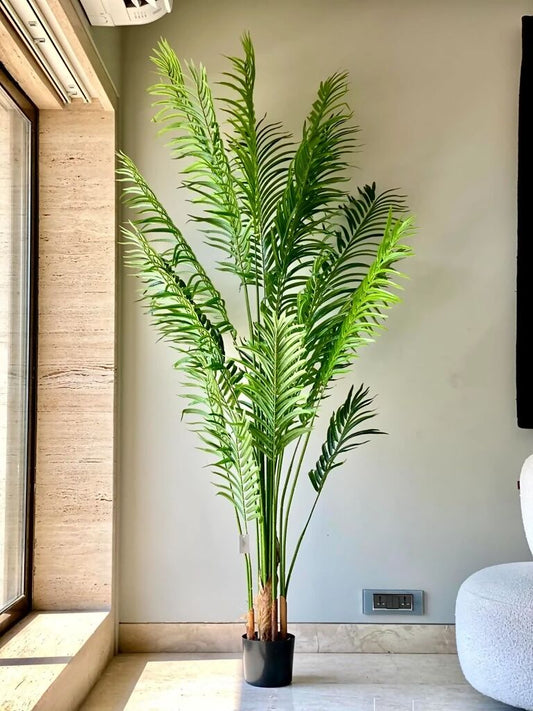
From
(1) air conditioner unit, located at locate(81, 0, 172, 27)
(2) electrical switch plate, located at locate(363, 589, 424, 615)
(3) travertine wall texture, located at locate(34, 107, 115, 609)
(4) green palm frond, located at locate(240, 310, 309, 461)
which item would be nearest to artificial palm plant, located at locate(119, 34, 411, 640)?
(4) green palm frond, located at locate(240, 310, 309, 461)

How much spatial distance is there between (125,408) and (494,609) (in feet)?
4.72

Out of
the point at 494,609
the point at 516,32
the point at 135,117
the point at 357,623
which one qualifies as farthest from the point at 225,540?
the point at 516,32

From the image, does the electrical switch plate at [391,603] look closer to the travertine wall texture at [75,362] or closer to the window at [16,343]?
the travertine wall texture at [75,362]

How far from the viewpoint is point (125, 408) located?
287 centimetres

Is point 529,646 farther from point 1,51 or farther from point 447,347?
point 1,51

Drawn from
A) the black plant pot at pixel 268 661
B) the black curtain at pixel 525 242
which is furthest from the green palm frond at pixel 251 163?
the black plant pot at pixel 268 661

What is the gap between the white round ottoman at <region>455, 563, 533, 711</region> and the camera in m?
2.11

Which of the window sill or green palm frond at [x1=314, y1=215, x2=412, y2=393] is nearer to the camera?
the window sill

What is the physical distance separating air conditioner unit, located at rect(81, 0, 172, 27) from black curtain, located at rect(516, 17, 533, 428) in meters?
1.36

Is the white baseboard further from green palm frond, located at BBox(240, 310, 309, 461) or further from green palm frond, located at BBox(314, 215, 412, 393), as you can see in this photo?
green palm frond, located at BBox(314, 215, 412, 393)

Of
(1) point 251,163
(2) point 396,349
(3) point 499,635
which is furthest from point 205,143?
(3) point 499,635

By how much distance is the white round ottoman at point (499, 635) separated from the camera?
2.12m

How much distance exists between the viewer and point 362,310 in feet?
7.39

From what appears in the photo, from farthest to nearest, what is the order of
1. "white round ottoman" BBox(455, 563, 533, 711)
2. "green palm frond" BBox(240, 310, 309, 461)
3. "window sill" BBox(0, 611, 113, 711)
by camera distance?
"green palm frond" BBox(240, 310, 309, 461)
"white round ottoman" BBox(455, 563, 533, 711)
"window sill" BBox(0, 611, 113, 711)
